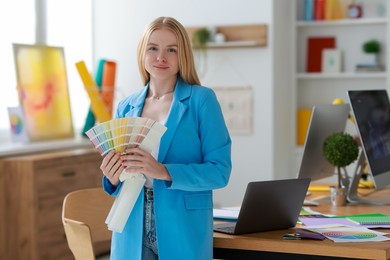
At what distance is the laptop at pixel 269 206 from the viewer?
2.45 m

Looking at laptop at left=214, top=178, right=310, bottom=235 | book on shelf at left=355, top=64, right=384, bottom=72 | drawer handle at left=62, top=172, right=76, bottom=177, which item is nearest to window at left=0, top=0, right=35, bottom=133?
drawer handle at left=62, top=172, right=76, bottom=177

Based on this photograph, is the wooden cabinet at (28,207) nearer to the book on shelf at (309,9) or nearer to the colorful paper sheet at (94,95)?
the colorful paper sheet at (94,95)

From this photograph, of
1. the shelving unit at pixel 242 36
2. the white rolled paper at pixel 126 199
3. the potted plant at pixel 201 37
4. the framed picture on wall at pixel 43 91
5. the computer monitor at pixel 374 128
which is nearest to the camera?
the white rolled paper at pixel 126 199

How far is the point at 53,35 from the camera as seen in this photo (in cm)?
587

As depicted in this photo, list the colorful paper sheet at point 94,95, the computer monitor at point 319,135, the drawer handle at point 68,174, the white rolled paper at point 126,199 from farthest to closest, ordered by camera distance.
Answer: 1. the colorful paper sheet at point 94,95
2. the drawer handle at point 68,174
3. the computer monitor at point 319,135
4. the white rolled paper at point 126,199

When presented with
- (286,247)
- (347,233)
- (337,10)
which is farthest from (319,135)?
(337,10)

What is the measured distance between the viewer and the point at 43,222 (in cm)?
474

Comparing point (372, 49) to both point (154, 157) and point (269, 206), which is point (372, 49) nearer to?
point (269, 206)

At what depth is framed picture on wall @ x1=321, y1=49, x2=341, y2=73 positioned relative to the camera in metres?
6.31

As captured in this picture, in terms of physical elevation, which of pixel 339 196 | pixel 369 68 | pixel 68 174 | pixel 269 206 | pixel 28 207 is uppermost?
pixel 369 68

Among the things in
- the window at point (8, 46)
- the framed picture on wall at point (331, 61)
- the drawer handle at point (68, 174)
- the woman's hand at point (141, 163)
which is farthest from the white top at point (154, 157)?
the framed picture on wall at point (331, 61)

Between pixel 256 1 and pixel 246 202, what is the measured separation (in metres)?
3.72

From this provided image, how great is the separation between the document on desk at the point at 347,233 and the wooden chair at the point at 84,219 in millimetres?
750

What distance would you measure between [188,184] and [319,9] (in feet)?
14.4
